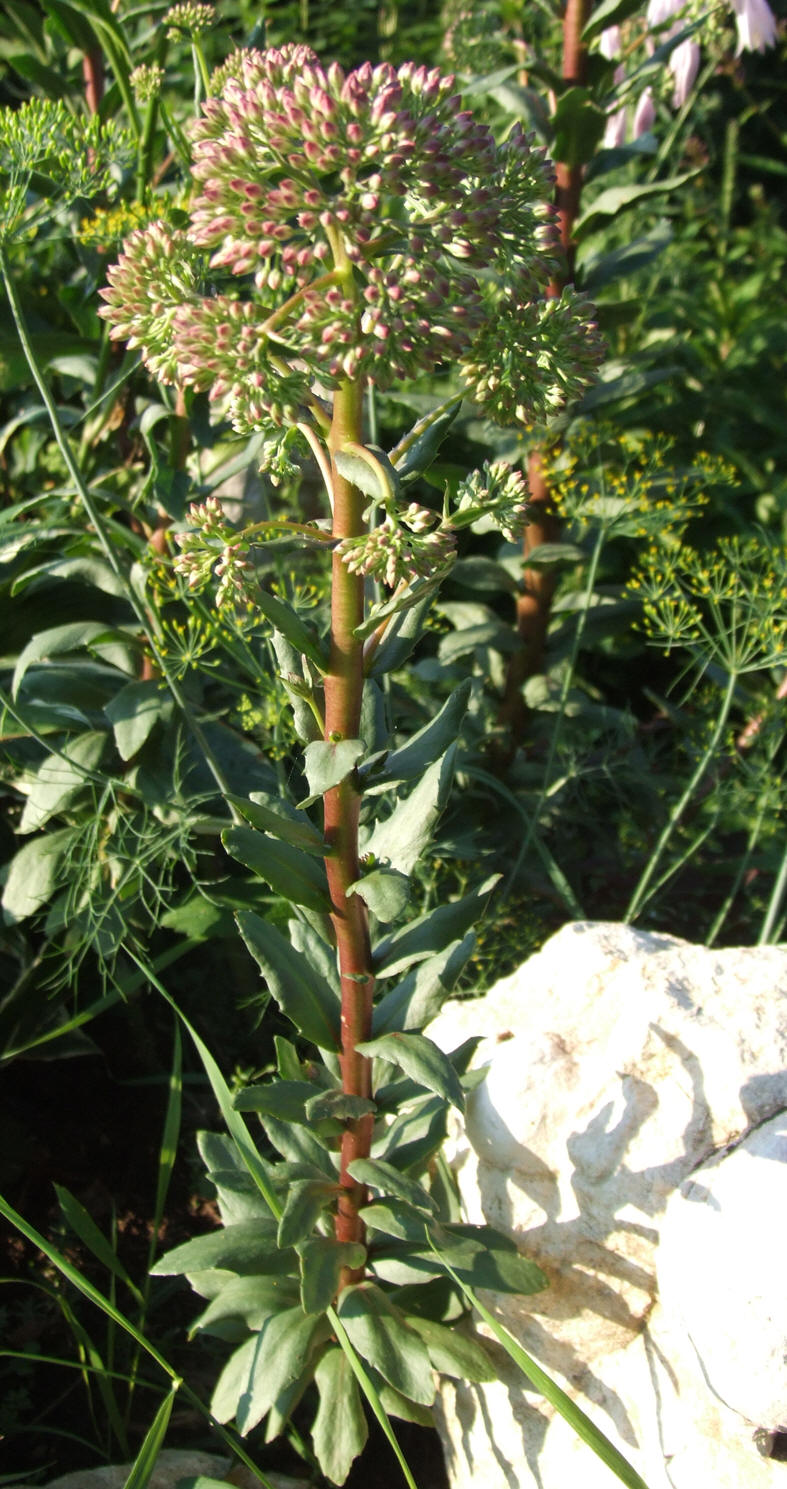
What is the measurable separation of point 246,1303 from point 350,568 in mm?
1095

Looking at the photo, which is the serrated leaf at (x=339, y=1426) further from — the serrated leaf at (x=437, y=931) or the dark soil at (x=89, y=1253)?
the serrated leaf at (x=437, y=931)

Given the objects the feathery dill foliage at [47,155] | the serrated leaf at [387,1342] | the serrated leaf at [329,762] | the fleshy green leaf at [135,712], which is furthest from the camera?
the fleshy green leaf at [135,712]

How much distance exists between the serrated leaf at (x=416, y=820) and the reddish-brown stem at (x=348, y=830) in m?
0.04

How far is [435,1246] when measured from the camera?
161cm

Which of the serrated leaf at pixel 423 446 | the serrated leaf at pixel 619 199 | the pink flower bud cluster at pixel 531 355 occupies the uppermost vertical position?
the serrated leaf at pixel 619 199

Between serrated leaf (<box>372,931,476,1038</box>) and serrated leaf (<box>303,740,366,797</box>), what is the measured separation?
314 mm

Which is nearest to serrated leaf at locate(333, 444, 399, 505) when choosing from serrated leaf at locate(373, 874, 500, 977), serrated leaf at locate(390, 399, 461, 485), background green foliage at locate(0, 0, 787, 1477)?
serrated leaf at locate(390, 399, 461, 485)

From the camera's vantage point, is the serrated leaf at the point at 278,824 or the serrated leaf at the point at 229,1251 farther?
the serrated leaf at the point at 229,1251

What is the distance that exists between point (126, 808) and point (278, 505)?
5.41 feet

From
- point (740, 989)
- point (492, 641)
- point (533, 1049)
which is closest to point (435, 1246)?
point (533, 1049)

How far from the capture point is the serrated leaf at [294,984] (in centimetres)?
158

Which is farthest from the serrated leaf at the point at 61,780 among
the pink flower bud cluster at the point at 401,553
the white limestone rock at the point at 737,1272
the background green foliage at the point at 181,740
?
the white limestone rock at the point at 737,1272

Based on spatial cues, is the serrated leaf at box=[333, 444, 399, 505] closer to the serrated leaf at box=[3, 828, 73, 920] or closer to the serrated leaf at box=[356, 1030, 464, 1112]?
the serrated leaf at box=[356, 1030, 464, 1112]

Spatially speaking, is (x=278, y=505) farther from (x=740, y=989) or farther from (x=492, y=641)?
(x=740, y=989)
